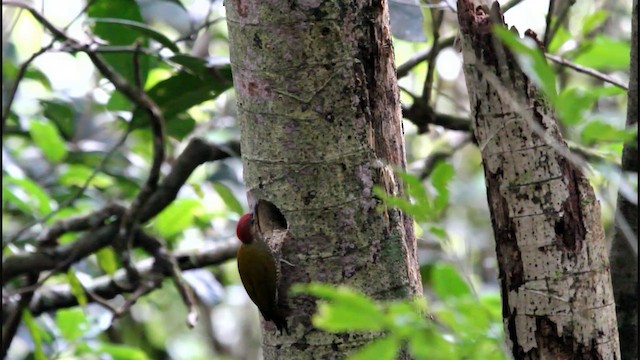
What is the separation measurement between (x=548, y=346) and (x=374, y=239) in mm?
293

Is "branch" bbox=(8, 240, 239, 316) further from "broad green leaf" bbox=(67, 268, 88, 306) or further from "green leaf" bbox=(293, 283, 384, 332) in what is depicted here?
"green leaf" bbox=(293, 283, 384, 332)

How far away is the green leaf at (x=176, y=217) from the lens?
8.05 ft

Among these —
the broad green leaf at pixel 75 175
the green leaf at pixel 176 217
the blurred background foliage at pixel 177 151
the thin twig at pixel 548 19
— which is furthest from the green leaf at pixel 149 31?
the thin twig at pixel 548 19

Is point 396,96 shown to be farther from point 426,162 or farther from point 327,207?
point 426,162

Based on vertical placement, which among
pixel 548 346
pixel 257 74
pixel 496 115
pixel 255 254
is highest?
pixel 257 74

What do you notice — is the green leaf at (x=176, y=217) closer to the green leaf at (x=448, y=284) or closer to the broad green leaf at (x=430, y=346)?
the green leaf at (x=448, y=284)

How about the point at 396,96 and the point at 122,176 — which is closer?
the point at 396,96

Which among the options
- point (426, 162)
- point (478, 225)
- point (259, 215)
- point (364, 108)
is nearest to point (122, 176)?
point (426, 162)

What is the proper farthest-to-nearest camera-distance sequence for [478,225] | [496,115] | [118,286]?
[478,225], [118,286], [496,115]

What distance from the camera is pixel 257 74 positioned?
4.25 ft

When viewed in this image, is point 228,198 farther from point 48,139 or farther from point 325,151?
point 325,151

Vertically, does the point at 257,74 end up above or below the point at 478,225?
above

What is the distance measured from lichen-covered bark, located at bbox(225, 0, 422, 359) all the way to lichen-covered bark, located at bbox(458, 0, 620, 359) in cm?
18

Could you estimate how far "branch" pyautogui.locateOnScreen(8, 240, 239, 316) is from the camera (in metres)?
2.31
